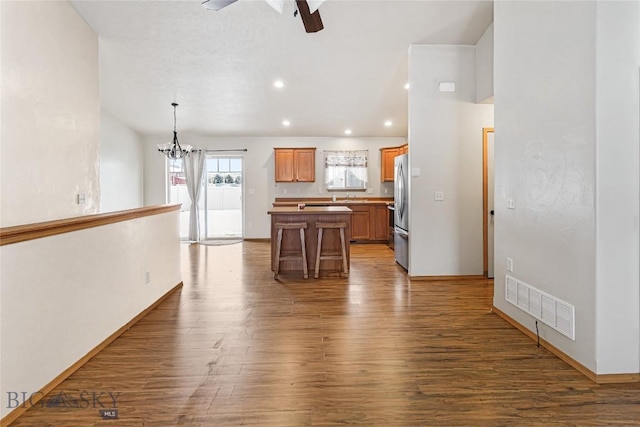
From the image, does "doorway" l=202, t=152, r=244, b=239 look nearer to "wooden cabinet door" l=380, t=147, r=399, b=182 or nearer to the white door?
"wooden cabinet door" l=380, t=147, r=399, b=182

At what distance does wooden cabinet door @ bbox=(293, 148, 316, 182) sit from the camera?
836cm

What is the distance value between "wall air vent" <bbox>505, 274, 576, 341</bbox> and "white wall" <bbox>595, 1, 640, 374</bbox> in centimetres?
23

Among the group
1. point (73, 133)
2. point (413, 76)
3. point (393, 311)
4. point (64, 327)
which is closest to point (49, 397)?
point (64, 327)

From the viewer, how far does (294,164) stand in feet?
27.4

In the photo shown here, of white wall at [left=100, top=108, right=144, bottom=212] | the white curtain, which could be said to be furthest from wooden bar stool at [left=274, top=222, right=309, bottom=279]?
the white curtain

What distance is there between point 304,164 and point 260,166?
1.11m

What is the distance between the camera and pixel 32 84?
10.8ft

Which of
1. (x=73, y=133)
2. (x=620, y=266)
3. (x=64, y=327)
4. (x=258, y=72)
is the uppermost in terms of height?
(x=258, y=72)

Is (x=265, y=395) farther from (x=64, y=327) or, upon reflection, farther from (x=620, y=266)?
(x=620, y=266)

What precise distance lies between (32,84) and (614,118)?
185 inches

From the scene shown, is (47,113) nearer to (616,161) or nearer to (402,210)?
(402,210)

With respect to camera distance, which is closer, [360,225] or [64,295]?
[64,295]

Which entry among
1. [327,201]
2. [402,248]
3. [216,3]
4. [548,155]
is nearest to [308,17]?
[216,3]

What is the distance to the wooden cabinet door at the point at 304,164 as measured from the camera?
8359 mm
